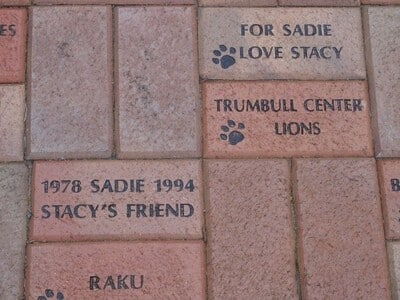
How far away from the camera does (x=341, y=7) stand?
2.38 meters

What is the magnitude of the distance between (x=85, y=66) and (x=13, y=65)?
10.3 inches

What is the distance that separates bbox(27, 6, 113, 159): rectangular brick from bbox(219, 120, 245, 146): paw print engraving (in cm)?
41

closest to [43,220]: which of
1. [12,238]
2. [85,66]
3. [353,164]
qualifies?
[12,238]

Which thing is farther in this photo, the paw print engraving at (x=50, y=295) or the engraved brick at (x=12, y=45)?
the engraved brick at (x=12, y=45)

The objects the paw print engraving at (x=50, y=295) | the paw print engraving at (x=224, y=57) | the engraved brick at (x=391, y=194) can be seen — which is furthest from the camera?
the paw print engraving at (x=224, y=57)

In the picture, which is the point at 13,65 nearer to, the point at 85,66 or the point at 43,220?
the point at 85,66

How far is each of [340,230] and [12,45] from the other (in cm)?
135

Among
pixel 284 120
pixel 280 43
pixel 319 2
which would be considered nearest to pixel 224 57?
pixel 280 43

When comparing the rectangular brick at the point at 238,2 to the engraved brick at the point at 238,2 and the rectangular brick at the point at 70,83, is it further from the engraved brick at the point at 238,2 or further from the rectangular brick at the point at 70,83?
the rectangular brick at the point at 70,83

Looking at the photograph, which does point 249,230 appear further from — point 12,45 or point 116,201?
point 12,45

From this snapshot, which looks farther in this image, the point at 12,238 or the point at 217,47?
the point at 217,47

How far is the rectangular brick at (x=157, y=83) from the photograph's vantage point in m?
2.21

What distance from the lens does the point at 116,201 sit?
214 centimetres

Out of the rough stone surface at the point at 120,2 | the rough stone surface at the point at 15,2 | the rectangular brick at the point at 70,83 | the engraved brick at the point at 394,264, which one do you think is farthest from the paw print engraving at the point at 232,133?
the rough stone surface at the point at 15,2
